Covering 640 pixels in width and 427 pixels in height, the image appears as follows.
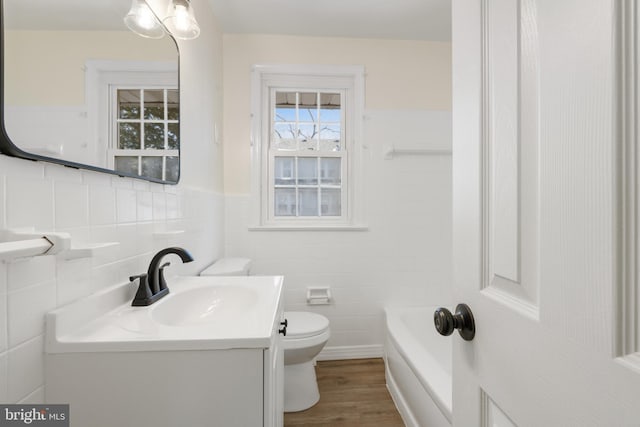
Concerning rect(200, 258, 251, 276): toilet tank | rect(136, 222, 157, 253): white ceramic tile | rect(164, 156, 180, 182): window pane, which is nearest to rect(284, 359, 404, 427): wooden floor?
rect(200, 258, 251, 276): toilet tank

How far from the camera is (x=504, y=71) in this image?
49cm

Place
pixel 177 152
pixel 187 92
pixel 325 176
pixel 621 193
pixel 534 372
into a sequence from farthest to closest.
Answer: pixel 325 176, pixel 187 92, pixel 177 152, pixel 534 372, pixel 621 193

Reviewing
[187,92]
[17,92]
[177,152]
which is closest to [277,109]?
[187,92]

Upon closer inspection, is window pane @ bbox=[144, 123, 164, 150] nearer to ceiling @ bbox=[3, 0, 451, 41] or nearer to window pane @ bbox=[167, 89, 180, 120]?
window pane @ bbox=[167, 89, 180, 120]

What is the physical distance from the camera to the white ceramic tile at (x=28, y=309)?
24.3 inches

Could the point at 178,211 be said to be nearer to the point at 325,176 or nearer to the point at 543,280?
the point at 325,176

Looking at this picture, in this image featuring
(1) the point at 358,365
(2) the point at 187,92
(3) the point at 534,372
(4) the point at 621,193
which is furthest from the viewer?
(1) the point at 358,365

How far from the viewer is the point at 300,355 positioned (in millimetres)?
1679

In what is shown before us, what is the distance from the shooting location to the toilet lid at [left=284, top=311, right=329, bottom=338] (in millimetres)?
1682

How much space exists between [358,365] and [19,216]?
2133 millimetres

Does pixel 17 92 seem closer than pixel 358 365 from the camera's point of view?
Yes

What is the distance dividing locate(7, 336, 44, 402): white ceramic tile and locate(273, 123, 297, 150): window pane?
6.19 ft

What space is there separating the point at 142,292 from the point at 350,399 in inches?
56.0

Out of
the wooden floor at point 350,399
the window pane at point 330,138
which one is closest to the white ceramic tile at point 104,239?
the wooden floor at point 350,399
